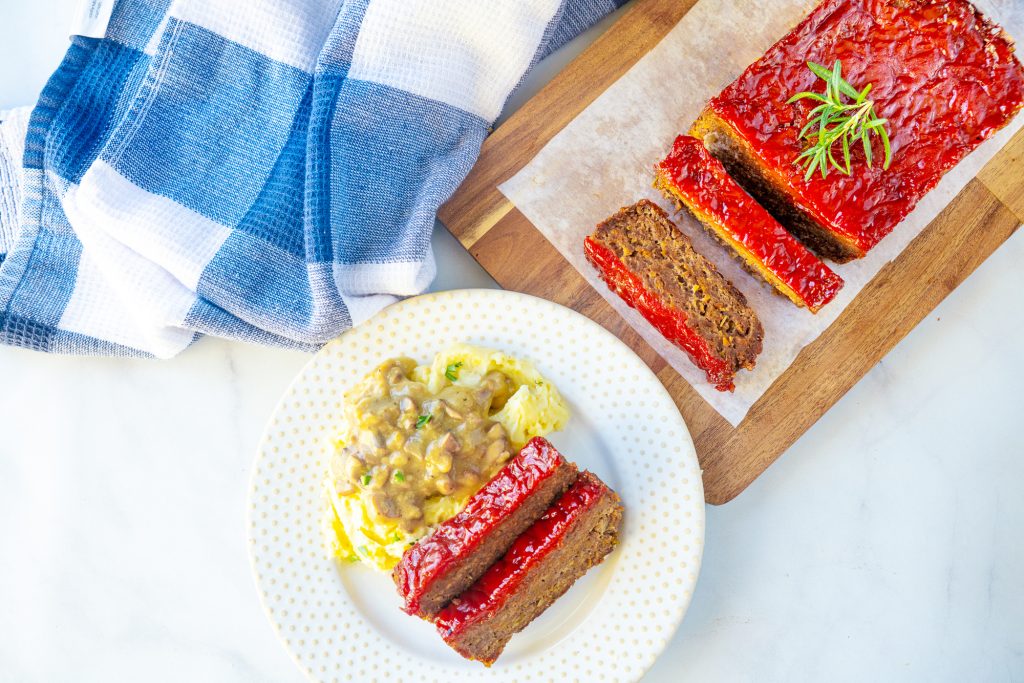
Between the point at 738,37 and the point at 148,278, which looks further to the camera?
the point at 738,37

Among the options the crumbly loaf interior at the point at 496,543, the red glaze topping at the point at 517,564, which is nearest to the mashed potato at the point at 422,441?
the crumbly loaf interior at the point at 496,543

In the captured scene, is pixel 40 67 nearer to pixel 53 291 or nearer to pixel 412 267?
pixel 53 291

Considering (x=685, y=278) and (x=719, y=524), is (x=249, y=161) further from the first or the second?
(x=719, y=524)

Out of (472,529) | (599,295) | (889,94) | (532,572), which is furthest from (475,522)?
(889,94)

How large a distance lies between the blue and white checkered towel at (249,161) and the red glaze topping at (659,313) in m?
0.99

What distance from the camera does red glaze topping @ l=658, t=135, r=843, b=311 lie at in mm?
4512

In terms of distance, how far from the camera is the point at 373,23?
456cm

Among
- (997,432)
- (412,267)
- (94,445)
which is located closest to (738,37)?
(412,267)

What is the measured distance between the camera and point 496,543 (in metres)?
4.29

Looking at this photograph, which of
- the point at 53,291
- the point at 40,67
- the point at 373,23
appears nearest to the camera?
the point at 373,23

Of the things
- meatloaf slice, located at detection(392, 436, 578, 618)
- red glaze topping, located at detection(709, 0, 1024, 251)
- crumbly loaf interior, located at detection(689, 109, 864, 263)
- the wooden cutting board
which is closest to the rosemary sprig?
red glaze topping, located at detection(709, 0, 1024, 251)

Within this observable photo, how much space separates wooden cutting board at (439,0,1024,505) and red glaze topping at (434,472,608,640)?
96 centimetres

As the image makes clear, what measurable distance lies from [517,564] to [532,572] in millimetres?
127

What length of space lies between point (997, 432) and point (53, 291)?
19.8 feet
